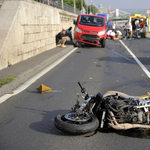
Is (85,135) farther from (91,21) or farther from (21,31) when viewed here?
(91,21)

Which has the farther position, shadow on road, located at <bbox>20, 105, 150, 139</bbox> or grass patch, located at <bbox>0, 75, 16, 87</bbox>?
grass patch, located at <bbox>0, 75, 16, 87</bbox>

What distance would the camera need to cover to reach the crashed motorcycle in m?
4.25

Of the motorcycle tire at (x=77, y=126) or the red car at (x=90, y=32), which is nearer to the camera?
the motorcycle tire at (x=77, y=126)

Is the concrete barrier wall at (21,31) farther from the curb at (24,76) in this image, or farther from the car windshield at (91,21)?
the car windshield at (91,21)

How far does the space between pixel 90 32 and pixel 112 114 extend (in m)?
16.8

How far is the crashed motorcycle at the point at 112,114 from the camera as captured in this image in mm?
4250

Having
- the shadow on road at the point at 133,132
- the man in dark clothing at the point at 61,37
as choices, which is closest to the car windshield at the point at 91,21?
the man in dark clothing at the point at 61,37

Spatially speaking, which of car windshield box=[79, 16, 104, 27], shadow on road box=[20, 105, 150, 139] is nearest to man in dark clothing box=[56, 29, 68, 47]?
car windshield box=[79, 16, 104, 27]

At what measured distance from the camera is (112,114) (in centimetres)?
427

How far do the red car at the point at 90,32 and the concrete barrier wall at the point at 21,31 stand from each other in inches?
143

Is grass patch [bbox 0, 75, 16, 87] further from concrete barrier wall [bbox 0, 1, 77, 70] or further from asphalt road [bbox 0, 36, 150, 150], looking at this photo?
concrete barrier wall [bbox 0, 1, 77, 70]

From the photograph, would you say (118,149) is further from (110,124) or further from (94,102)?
(94,102)

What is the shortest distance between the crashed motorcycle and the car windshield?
698 inches

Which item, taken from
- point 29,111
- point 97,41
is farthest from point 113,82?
point 97,41
